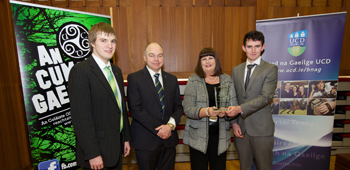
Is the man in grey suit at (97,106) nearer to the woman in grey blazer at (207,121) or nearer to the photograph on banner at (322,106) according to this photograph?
the woman in grey blazer at (207,121)

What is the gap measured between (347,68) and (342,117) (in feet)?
3.62

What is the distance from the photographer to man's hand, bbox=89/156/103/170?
1308 millimetres

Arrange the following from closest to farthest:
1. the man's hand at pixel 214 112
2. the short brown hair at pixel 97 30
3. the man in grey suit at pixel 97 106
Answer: the man in grey suit at pixel 97 106 < the short brown hair at pixel 97 30 < the man's hand at pixel 214 112

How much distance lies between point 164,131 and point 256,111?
3.40 ft

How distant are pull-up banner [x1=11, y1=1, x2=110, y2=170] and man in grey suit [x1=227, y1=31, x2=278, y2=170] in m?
1.98

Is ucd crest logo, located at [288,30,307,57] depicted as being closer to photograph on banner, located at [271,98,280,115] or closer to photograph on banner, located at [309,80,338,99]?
photograph on banner, located at [309,80,338,99]

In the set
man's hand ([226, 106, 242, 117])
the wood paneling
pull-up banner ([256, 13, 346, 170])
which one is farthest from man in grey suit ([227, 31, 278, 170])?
the wood paneling

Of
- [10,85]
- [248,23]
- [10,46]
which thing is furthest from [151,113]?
[248,23]

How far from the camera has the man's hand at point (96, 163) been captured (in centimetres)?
131

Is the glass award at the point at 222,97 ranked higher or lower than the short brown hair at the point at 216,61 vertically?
lower

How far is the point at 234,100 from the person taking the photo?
6.01 feet

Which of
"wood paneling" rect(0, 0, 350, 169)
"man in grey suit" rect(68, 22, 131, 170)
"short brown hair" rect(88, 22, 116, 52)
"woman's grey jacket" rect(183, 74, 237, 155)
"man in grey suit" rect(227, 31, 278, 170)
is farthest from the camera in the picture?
"wood paneling" rect(0, 0, 350, 169)

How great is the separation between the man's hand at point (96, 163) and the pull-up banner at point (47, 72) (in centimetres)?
94

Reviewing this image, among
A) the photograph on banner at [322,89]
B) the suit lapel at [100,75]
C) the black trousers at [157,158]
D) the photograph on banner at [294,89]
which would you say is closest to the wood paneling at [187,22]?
the photograph on banner at [294,89]
